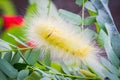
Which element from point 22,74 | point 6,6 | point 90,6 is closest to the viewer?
point 22,74

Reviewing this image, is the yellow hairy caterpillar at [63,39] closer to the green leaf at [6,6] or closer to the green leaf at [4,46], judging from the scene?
the green leaf at [4,46]

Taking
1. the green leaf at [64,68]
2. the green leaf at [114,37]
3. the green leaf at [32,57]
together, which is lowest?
the green leaf at [64,68]

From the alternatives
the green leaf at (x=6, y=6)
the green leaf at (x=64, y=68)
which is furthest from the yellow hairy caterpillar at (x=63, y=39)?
the green leaf at (x=6, y=6)

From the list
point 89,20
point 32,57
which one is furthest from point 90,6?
point 32,57

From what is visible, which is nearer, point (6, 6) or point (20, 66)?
point (20, 66)

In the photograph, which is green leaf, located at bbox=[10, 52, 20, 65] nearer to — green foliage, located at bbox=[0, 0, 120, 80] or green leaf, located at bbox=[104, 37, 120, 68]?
green foliage, located at bbox=[0, 0, 120, 80]

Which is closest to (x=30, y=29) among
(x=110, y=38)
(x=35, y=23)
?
Result: (x=35, y=23)

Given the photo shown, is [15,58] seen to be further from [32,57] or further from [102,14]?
[102,14]

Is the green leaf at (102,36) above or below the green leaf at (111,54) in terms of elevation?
above
